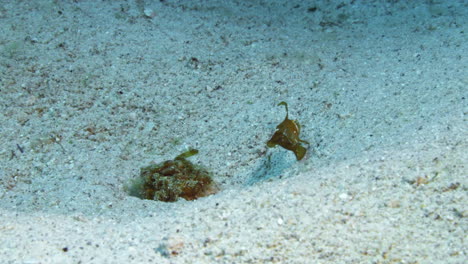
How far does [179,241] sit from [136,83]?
2.31 metres

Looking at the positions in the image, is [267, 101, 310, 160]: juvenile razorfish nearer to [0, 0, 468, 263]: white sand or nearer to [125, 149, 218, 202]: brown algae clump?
[0, 0, 468, 263]: white sand

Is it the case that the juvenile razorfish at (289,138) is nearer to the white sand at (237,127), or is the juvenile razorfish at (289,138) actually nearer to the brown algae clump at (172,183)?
the white sand at (237,127)

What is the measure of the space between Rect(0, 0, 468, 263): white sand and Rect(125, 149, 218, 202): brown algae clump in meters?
0.10

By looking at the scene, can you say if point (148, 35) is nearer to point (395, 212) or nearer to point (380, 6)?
point (380, 6)

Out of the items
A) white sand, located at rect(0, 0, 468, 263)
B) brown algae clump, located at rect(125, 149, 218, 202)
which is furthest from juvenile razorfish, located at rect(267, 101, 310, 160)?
brown algae clump, located at rect(125, 149, 218, 202)

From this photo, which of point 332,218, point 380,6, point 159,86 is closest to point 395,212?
point 332,218

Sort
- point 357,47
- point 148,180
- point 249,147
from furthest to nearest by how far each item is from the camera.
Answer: point 357,47 → point 249,147 → point 148,180

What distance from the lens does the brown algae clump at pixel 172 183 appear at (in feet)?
10.1

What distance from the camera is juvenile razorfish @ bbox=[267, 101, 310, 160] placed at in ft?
10.4

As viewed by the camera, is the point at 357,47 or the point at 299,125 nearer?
the point at 299,125

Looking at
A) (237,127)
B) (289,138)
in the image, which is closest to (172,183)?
(237,127)

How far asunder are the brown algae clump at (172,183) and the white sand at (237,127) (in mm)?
103

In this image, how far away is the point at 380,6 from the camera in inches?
195

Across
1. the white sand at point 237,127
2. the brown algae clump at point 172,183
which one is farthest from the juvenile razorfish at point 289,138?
the brown algae clump at point 172,183
